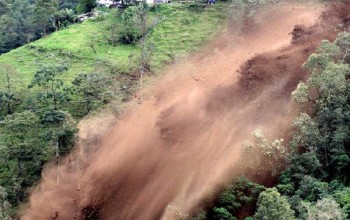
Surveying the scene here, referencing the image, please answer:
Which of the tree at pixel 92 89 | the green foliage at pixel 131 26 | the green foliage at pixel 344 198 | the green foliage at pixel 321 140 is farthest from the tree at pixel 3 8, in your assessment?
the green foliage at pixel 344 198

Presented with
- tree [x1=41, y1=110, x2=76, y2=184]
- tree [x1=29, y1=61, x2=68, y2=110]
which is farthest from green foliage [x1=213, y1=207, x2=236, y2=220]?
tree [x1=29, y1=61, x2=68, y2=110]

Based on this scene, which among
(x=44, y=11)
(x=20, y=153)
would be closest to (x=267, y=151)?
(x=20, y=153)

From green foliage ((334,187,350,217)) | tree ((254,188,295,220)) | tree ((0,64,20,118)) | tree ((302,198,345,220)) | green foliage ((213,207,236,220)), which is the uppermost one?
tree ((302,198,345,220))

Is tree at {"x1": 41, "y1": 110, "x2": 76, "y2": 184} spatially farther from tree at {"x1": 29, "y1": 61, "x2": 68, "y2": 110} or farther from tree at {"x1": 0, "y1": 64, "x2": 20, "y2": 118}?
tree at {"x1": 0, "y1": 64, "x2": 20, "y2": 118}

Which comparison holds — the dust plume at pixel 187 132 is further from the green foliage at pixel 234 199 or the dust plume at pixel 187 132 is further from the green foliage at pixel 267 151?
the green foliage at pixel 234 199

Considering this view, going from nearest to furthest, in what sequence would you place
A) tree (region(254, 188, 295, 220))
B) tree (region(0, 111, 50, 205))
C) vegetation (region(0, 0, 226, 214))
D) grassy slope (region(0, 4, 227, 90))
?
1. tree (region(254, 188, 295, 220))
2. tree (region(0, 111, 50, 205))
3. vegetation (region(0, 0, 226, 214))
4. grassy slope (region(0, 4, 227, 90))

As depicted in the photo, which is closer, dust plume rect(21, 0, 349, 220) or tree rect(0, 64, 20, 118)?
dust plume rect(21, 0, 349, 220)

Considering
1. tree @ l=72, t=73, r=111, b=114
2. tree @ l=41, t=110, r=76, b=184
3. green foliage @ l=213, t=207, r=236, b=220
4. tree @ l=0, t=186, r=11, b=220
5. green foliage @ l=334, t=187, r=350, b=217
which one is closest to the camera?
green foliage @ l=334, t=187, r=350, b=217
